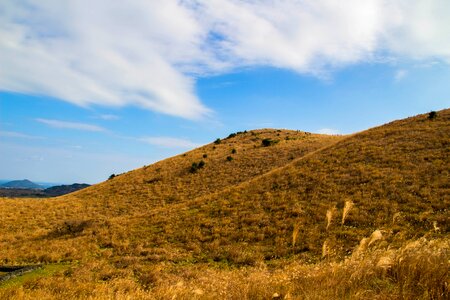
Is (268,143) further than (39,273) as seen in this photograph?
Yes

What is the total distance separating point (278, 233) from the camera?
20.1 m

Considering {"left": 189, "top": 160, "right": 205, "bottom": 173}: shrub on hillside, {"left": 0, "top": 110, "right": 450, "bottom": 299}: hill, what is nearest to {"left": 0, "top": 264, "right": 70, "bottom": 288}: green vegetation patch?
{"left": 0, "top": 110, "right": 450, "bottom": 299}: hill

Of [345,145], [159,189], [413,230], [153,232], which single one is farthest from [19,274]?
[345,145]

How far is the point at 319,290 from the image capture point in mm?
6273

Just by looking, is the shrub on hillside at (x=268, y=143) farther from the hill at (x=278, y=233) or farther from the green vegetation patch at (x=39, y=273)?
the green vegetation patch at (x=39, y=273)

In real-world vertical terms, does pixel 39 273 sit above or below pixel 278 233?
below

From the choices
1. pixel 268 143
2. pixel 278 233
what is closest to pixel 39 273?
pixel 278 233

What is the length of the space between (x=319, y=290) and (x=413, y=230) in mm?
13094

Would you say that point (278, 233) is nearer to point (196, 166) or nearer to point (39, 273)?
point (39, 273)

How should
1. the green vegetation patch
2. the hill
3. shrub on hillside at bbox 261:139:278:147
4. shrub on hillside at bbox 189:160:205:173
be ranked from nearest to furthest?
the hill < the green vegetation patch < shrub on hillside at bbox 189:160:205:173 < shrub on hillside at bbox 261:139:278:147

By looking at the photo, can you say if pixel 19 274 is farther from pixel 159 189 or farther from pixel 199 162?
pixel 199 162

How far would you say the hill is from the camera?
678 cm

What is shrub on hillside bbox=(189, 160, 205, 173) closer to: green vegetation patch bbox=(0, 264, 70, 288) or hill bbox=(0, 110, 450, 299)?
hill bbox=(0, 110, 450, 299)

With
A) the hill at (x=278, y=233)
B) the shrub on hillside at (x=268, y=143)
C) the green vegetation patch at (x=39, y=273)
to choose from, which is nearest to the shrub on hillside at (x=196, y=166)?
the hill at (x=278, y=233)
